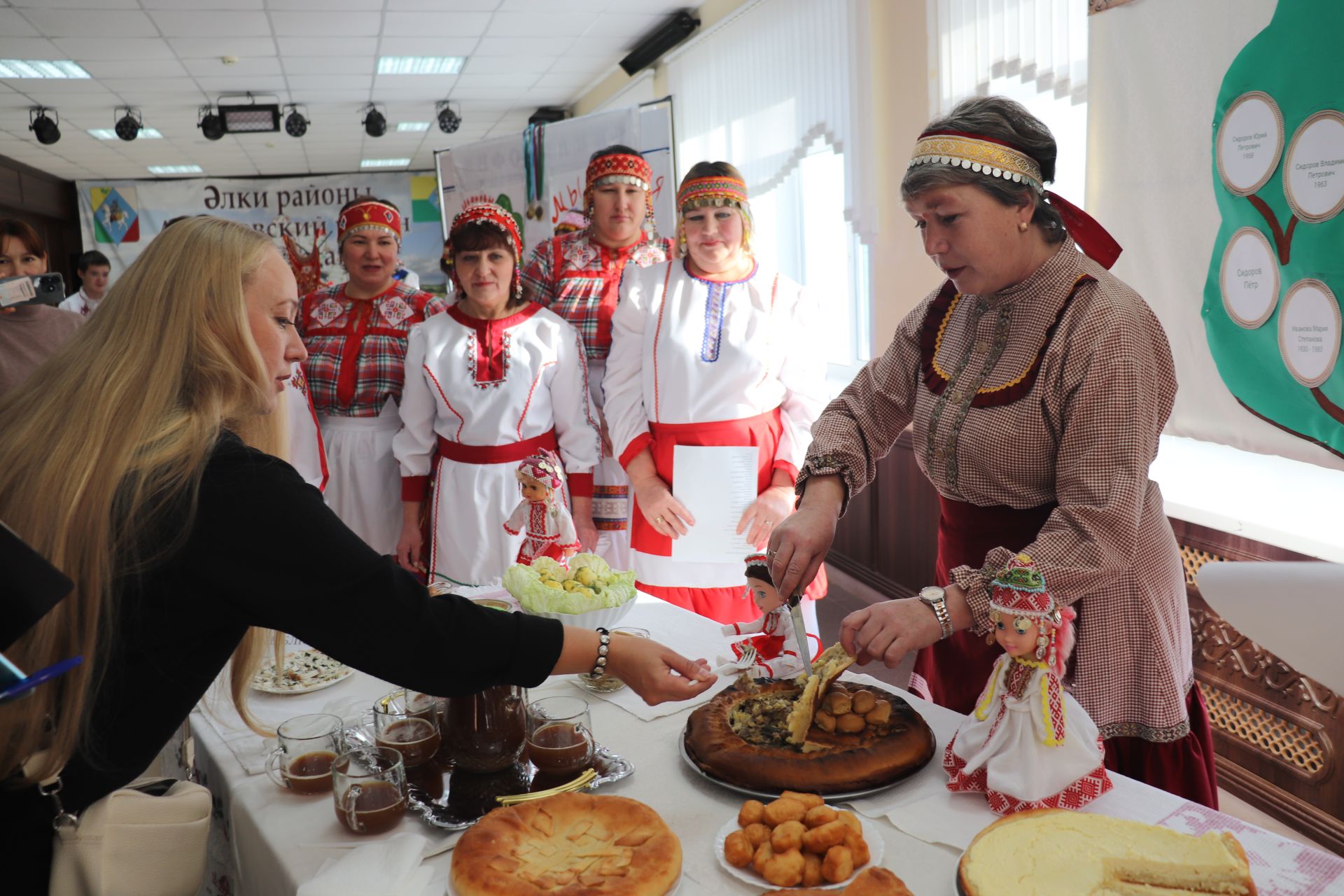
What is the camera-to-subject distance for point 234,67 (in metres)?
7.67

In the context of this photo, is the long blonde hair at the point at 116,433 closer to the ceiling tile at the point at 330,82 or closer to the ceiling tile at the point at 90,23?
the ceiling tile at the point at 90,23

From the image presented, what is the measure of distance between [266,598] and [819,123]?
4701mm

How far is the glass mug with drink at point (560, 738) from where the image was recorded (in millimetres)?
1359

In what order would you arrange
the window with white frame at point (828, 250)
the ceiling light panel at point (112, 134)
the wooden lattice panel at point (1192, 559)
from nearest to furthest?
the wooden lattice panel at point (1192, 559), the window with white frame at point (828, 250), the ceiling light panel at point (112, 134)

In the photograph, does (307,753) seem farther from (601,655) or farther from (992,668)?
(992,668)

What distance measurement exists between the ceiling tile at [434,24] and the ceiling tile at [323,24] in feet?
0.39

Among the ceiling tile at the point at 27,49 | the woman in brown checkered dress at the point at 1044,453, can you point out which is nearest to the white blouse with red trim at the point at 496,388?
the woman in brown checkered dress at the point at 1044,453

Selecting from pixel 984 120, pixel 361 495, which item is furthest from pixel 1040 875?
pixel 361 495

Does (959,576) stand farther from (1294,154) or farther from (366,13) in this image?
(366,13)

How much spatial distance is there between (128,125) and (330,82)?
6.33 feet

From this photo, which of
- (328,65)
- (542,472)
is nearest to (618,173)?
(542,472)

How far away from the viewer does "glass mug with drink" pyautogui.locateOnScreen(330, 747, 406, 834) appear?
4.09 ft

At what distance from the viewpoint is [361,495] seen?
3.27 m

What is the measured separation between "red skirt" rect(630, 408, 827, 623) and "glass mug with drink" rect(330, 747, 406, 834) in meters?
1.59
